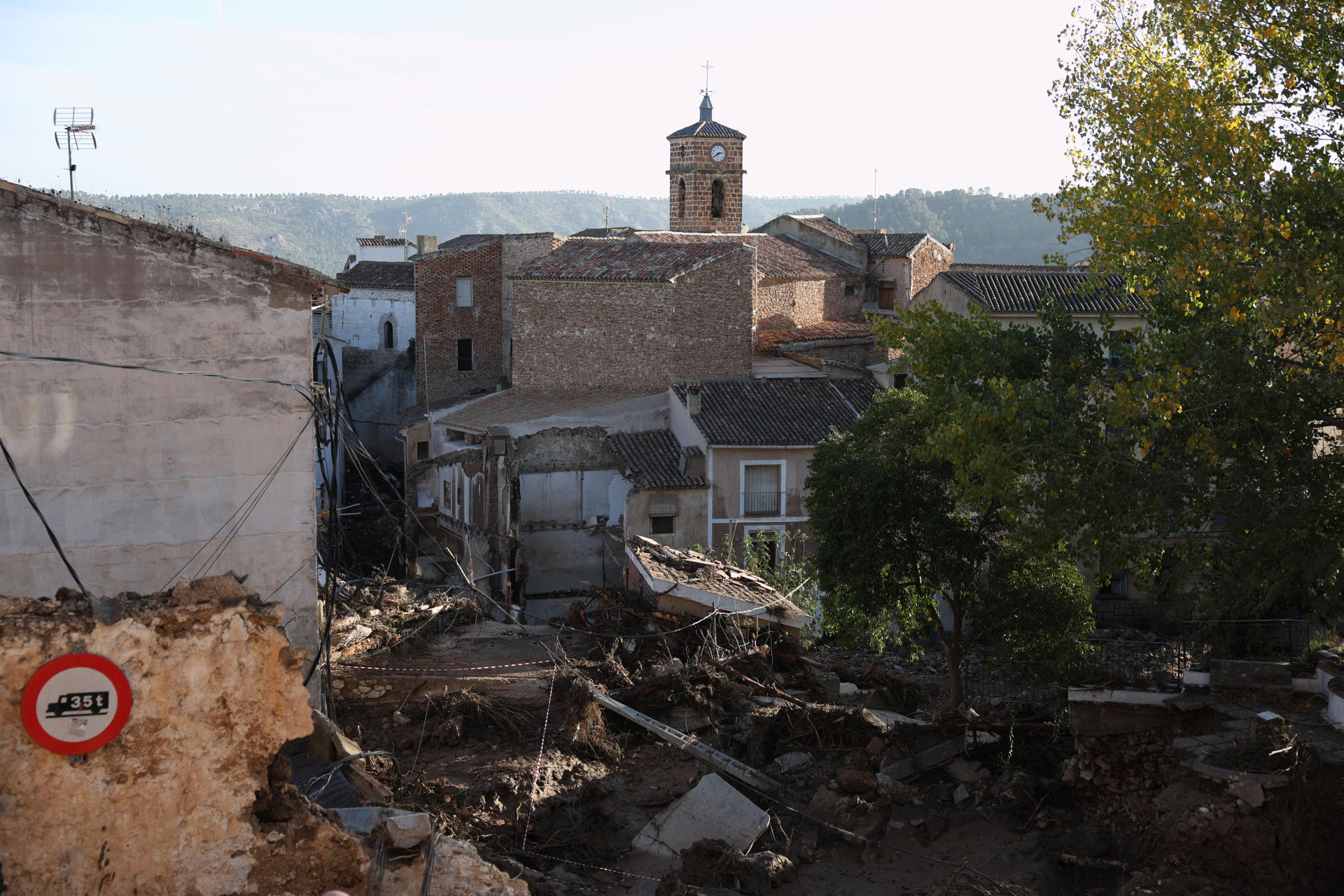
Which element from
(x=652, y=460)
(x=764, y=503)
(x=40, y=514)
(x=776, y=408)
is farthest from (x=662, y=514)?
(x=40, y=514)

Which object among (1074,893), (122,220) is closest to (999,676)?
(1074,893)

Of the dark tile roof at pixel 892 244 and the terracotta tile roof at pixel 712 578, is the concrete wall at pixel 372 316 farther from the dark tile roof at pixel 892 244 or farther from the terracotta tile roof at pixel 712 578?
the terracotta tile roof at pixel 712 578

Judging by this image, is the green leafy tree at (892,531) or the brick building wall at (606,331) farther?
the brick building wall at (606,331)

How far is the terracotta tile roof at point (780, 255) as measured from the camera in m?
38.3

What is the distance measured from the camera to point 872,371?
1255 inches

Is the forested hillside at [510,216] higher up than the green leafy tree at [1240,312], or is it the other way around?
the forested hillside at [510,216]

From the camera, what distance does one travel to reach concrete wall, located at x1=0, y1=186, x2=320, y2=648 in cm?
1209

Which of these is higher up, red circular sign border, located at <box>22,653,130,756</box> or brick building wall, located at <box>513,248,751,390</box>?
brick building wall, located at <box>513,248,751,390</box>

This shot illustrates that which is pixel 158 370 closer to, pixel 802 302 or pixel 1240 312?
pixel 1240 312

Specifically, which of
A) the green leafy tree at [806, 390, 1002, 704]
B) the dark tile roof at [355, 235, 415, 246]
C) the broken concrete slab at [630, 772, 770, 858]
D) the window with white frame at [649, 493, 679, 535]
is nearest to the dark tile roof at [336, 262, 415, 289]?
the dark tile roof at [355, 235, 415, 246]

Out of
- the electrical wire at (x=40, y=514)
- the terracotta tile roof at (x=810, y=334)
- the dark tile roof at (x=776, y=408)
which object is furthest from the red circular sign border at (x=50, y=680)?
the terracotta tile roof at (x=810, y=334)

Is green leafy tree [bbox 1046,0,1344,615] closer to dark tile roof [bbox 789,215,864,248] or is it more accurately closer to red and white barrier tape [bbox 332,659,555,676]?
red and white barrier tape [bbox 332,659,555,676]

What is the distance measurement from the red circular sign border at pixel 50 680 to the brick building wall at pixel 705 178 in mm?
40767

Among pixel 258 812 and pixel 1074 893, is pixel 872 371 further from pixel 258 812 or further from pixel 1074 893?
pixel 258 812
